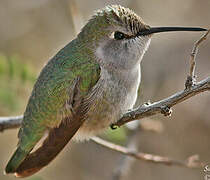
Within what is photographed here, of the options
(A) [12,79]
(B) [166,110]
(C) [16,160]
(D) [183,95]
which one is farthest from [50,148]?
(D) [183,95]

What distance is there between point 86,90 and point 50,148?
0.64 metres

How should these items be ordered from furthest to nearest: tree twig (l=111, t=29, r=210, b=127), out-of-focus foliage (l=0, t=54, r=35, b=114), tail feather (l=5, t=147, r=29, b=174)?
1. out-of-focus foliage (l=0, t=54, r=35, b=114)
2. tail feather (l=5, t=147, r=29, b=174)
3. tree twig (l=111, t=29, r=210, b=127)

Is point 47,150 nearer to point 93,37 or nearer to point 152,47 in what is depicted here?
point 93,37

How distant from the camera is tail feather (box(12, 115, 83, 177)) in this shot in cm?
380

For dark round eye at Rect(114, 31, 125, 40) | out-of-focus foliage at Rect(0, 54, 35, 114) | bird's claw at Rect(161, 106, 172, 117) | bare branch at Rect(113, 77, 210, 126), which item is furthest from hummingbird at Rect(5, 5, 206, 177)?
bird's claw at Rect(161, 106, 172, 117)

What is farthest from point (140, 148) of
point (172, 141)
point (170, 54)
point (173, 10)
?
point (173, 10)

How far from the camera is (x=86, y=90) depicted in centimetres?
386

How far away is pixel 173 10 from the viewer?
684cm

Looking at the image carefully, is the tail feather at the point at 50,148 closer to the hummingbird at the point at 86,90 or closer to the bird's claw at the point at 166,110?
the hummingbird at the point at 86,90

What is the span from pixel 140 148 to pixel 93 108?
2827 mm

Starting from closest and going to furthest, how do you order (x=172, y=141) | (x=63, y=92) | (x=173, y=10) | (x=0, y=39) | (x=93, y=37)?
(x=63, y=92) < (x=93, y=37) < (x=172, y=141) < (x=173, y=10) < (x=0, y=39)

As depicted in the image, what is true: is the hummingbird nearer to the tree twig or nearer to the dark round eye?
the dark round eye

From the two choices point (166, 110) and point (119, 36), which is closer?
point (166, 110)

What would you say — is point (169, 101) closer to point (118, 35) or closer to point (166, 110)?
point (166, 110)
